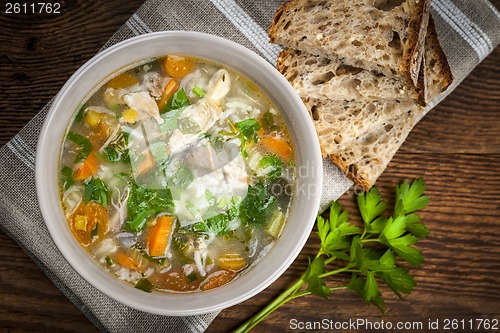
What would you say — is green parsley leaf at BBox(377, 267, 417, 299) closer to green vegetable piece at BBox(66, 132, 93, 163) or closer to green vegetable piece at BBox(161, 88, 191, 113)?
green vegetable piece at BBox(161, 88, 191, 113)

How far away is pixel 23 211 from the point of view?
8.75 feet

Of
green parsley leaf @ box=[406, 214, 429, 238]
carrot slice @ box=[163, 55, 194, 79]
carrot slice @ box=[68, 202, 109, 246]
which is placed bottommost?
green parsley leaf @ box=[406, 214, 429, 238]

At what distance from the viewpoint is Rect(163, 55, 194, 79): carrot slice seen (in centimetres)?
242

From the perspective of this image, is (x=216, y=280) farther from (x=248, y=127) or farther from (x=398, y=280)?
(x=398, y=280)

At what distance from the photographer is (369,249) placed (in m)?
2.83

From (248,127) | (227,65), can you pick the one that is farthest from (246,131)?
(227,65)

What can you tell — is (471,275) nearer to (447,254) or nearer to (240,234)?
(447,254)

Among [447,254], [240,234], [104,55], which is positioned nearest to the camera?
[104,55]

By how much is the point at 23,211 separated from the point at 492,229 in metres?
2.28

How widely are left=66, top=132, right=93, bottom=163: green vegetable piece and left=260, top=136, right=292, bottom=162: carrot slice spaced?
2.31 ft

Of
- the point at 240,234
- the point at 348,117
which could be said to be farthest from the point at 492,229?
the point at 240,234

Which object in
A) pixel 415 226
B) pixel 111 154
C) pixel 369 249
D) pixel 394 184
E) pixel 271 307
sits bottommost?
pixel 271 307

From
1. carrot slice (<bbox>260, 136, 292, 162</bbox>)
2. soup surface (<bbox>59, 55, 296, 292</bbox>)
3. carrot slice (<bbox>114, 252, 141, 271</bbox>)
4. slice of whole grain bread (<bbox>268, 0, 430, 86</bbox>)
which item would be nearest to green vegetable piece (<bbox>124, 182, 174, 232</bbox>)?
soup surface (<bbox>59, 55, 296, 292</bbox>)

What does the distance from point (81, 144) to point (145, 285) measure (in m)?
0.63
